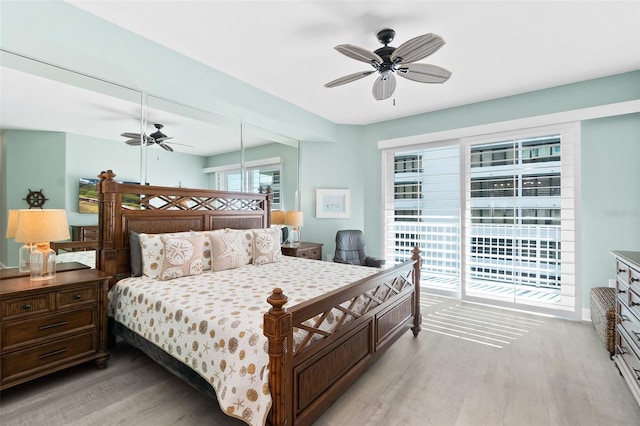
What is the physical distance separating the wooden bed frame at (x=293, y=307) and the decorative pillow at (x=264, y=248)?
0.54 metres

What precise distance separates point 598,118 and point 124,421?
208 inches

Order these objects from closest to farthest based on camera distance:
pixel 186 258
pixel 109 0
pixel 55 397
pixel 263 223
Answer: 1. pixel 55 397
2. pixel 109 0
3. pixel 186 258
4. pixel 263 223

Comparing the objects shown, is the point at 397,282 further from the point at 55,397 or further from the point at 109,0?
the point at 109,0

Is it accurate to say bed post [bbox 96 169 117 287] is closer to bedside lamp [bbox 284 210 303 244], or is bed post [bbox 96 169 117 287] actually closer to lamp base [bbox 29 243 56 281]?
lamp base [bbox 29 243 56 281]

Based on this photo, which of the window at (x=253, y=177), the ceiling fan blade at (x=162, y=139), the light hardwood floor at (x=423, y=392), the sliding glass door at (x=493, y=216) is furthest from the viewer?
the window at (x=253, y=177)

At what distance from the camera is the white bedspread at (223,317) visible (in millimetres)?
1483

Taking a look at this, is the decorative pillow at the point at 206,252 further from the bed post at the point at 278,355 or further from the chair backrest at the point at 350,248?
the chair backrest at the point at 350,248

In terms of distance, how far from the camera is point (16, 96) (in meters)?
2.40

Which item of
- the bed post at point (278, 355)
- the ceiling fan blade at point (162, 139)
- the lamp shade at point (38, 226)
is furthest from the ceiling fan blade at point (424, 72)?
the lamp shade at point (38, 226)

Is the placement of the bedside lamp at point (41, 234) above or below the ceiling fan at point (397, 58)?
below

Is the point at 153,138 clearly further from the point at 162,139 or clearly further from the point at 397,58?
the point at 397,58

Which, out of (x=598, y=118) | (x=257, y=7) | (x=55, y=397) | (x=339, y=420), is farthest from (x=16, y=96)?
(x=598, y=118)

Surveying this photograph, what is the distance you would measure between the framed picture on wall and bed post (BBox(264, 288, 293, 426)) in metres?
3.77

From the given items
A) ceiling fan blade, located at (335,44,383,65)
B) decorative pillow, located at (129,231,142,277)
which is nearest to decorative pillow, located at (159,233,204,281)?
decorative pillow, located at (129,231,142,277)
